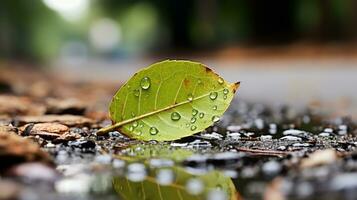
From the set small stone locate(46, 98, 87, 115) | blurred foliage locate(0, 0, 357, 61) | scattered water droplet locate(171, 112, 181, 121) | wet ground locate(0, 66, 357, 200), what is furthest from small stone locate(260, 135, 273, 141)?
blurred foliage locate(0, 0, 357, 61)

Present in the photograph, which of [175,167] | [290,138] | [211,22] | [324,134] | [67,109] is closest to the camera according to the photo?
[175,167]

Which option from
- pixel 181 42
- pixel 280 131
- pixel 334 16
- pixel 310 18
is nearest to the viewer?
pixel 280 131

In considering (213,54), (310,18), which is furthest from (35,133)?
(310,18)

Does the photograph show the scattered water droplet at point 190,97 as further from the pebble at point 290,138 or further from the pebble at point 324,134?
the pebble at point 324,134

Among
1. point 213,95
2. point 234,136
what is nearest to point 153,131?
point 213,95

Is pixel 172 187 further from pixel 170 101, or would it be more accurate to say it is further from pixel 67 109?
A: pixel 67 109

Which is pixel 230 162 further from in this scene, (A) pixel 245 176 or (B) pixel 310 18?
(B) pixel 310 18

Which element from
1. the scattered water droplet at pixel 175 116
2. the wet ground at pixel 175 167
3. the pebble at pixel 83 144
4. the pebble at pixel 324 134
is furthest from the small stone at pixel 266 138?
the pebble at pixel 83 144
